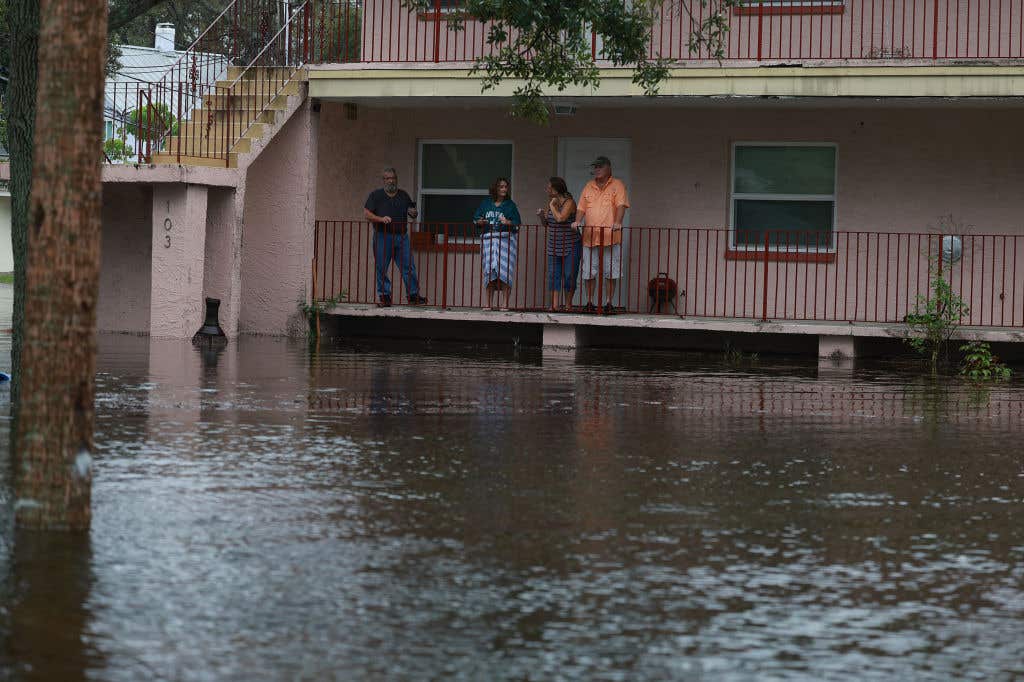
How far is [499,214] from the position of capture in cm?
1984

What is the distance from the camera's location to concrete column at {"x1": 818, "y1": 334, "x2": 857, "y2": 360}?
18375mm

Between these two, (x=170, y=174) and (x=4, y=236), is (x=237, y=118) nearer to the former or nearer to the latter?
(x=170, y=174)

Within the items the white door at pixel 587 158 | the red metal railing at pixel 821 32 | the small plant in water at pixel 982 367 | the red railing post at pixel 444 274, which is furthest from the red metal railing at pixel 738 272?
the red metal railing at pixel 821 32

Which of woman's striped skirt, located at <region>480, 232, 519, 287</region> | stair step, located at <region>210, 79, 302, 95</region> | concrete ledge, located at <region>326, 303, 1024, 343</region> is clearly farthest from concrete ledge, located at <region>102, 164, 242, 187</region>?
woman's striped skirt, located at <region>480, 232, 519, 287</region>

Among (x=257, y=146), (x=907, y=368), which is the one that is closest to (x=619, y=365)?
(x=907, y=368)

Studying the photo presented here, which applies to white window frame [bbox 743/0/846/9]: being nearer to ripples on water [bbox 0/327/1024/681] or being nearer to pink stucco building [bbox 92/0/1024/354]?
pink stucco building [bbox 92/0/1024/354]

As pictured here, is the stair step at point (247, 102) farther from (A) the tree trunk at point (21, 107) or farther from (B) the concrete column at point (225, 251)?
(A) the tree trunk at point (21, 107)

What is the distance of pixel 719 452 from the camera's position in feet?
32.5

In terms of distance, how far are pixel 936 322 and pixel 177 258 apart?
8679 mm

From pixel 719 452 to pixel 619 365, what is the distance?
7201 mm

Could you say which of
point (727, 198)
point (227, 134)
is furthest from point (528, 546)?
point (727, 198)

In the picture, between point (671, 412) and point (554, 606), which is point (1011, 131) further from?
point (554, 606)

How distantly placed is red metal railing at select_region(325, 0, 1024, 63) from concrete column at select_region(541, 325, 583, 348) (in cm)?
325

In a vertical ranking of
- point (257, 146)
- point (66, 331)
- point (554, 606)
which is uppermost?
point (257, 146)
